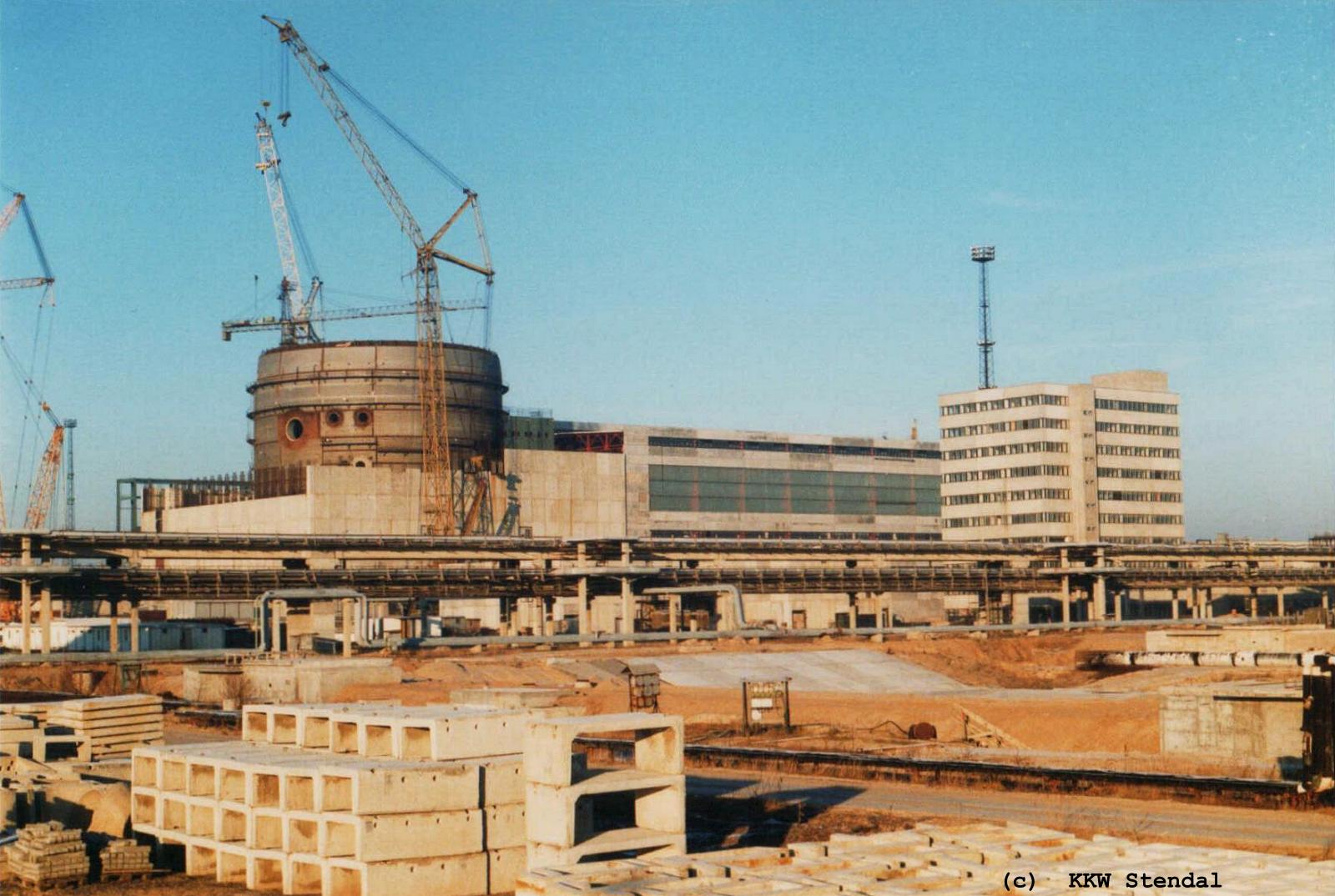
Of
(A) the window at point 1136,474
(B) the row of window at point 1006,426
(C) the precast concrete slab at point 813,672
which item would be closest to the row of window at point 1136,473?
(A) the window at point 1136,474

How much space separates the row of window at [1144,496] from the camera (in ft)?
554

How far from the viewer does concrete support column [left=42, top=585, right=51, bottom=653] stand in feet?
278

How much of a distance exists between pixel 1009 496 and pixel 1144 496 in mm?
17256

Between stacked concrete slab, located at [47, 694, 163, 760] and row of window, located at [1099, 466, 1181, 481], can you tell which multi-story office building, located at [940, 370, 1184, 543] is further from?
stacked concrete slab, located at [47, 694, 163, 760]

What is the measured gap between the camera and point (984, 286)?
7082 inches

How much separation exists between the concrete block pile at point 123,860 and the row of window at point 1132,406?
494ft

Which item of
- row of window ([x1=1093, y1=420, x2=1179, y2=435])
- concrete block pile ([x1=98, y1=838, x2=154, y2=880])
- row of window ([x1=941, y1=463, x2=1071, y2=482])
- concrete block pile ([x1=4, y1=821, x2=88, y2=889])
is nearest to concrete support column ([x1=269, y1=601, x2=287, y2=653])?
concrete block pile ([x1=98, y1=838, x2=154, y2=880])

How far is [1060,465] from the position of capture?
166 metres

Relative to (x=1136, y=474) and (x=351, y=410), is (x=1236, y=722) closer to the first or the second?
(x=351, y=410)

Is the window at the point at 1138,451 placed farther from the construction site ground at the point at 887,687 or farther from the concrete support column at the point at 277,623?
the concrete support column at the point at 277,623

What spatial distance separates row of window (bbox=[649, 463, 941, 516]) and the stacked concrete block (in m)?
125

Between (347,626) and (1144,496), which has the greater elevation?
(1144,496)

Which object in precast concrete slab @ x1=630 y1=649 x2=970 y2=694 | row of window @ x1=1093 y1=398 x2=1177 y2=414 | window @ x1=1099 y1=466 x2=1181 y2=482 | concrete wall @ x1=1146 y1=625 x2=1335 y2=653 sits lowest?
precast concrete slab @ x1=630 y1=649 x2=970 y2=694

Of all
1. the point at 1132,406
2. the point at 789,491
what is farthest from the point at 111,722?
the point at 1132,406
